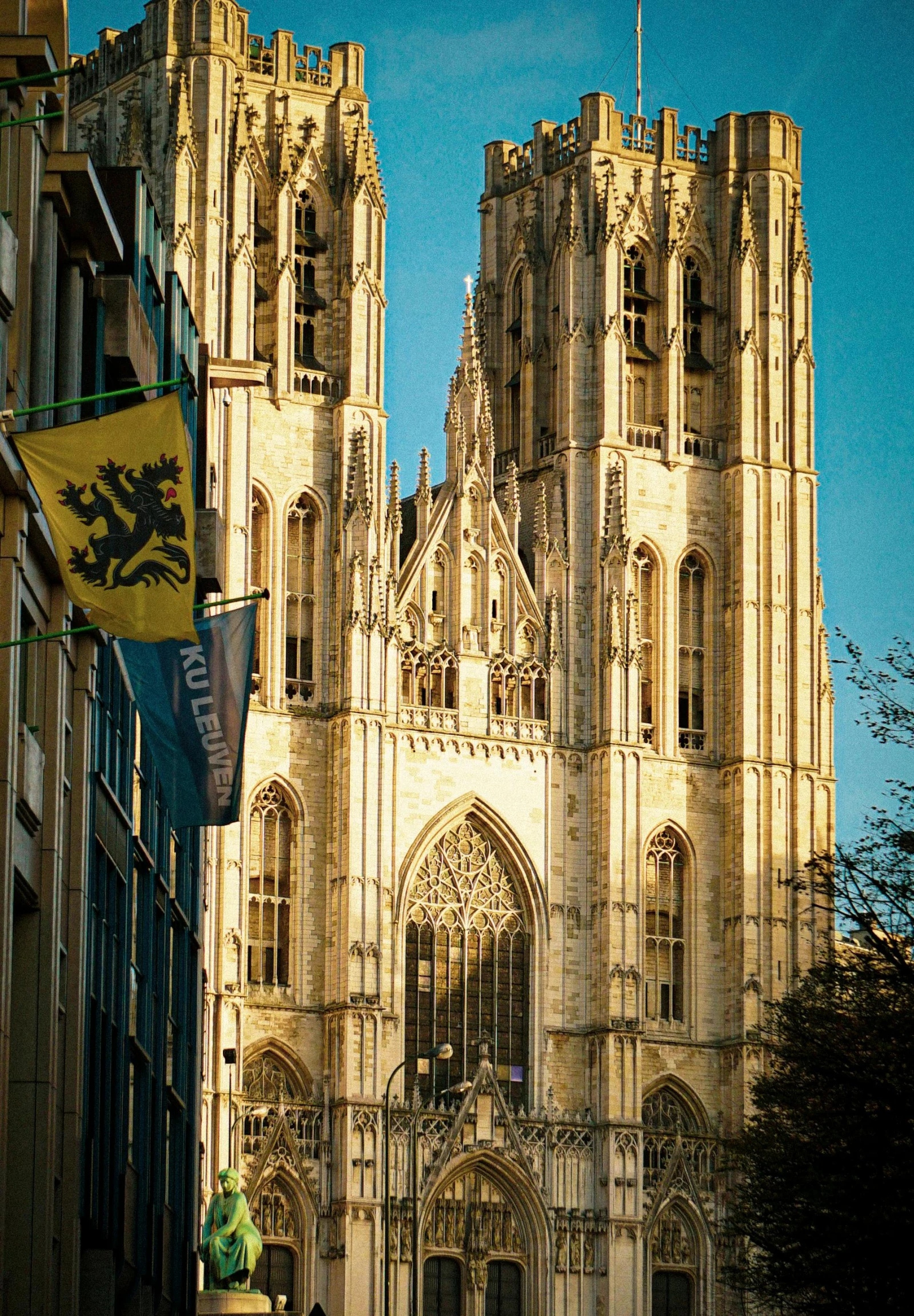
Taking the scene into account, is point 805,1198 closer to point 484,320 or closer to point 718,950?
point 718,950

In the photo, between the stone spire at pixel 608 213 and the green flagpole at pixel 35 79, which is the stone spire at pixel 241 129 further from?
the green flagpole at pixel 35 79

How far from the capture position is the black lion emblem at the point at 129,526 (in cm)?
2334

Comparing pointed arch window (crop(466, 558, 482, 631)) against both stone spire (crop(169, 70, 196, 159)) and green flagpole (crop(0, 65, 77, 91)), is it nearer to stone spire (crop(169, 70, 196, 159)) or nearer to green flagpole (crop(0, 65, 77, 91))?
stone spire (crop(169, 70, 196, 159))

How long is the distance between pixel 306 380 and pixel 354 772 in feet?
32.7

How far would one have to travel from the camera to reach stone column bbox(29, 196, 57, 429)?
2834 centimetres

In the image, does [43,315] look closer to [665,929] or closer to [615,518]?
[615,518]

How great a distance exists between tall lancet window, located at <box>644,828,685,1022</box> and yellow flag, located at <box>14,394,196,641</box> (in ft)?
175

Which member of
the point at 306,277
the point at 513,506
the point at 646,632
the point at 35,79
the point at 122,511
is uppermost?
the point at 306,277

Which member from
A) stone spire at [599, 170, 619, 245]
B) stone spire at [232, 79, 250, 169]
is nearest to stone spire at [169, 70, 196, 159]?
stone spire at [232, 79, 250, 169]

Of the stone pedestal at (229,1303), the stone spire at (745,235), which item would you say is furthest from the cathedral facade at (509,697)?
the stone pedestal at (229,1303)

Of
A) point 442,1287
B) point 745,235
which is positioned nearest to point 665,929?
point 442,1287

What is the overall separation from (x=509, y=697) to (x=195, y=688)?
4187 cm

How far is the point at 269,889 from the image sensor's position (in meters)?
71.6

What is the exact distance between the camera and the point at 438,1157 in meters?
71.6
